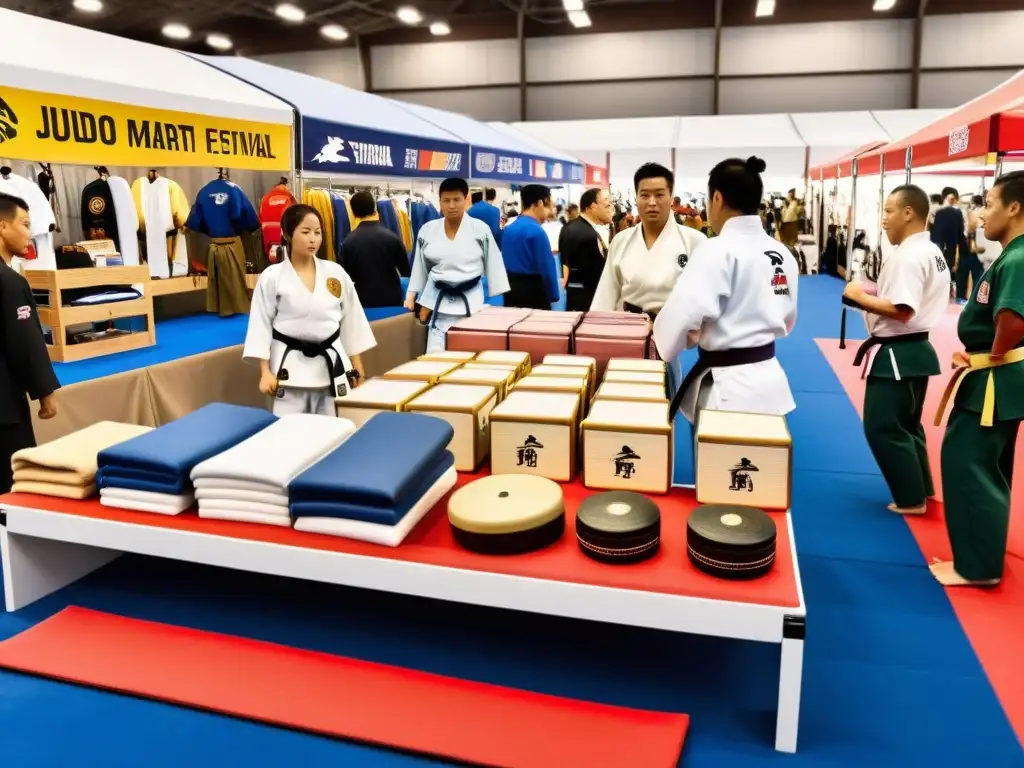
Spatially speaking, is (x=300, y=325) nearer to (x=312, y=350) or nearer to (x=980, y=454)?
(x=312, y=350)

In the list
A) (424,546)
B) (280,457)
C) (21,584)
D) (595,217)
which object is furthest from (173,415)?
(595,217)

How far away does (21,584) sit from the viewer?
2193 mm

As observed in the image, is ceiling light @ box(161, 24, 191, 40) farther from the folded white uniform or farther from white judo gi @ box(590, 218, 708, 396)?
the folded white uniform

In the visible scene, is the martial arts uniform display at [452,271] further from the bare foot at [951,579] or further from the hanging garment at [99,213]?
the bare foot at [951,579]

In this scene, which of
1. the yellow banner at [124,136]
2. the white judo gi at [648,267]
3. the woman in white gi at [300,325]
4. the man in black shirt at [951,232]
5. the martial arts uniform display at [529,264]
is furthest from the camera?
the man in black shirt at [951,232]

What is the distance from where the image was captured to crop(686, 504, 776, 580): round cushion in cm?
169

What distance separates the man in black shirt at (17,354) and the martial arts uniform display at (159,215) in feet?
9.13

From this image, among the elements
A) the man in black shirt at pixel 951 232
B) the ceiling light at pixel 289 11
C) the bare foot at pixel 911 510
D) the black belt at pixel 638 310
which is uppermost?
the ceiling light at pixel 289 11

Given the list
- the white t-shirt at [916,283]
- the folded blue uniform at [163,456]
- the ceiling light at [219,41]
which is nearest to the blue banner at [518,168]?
the white t-shirt at [916,283]

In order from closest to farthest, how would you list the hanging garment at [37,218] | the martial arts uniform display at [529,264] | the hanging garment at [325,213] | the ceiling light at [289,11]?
1. the hanging garment at [37,218]
2. the martial arts uniform display at [529,264]
3. the hanging garment at [325,213]
4. the ceiling light at [289,11]

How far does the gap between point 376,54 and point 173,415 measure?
17419mm

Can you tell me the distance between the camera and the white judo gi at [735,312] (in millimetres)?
2439

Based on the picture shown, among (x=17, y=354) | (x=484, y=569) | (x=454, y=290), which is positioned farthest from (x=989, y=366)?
(x=17, y=354)

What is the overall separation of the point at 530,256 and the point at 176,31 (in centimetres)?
1559
